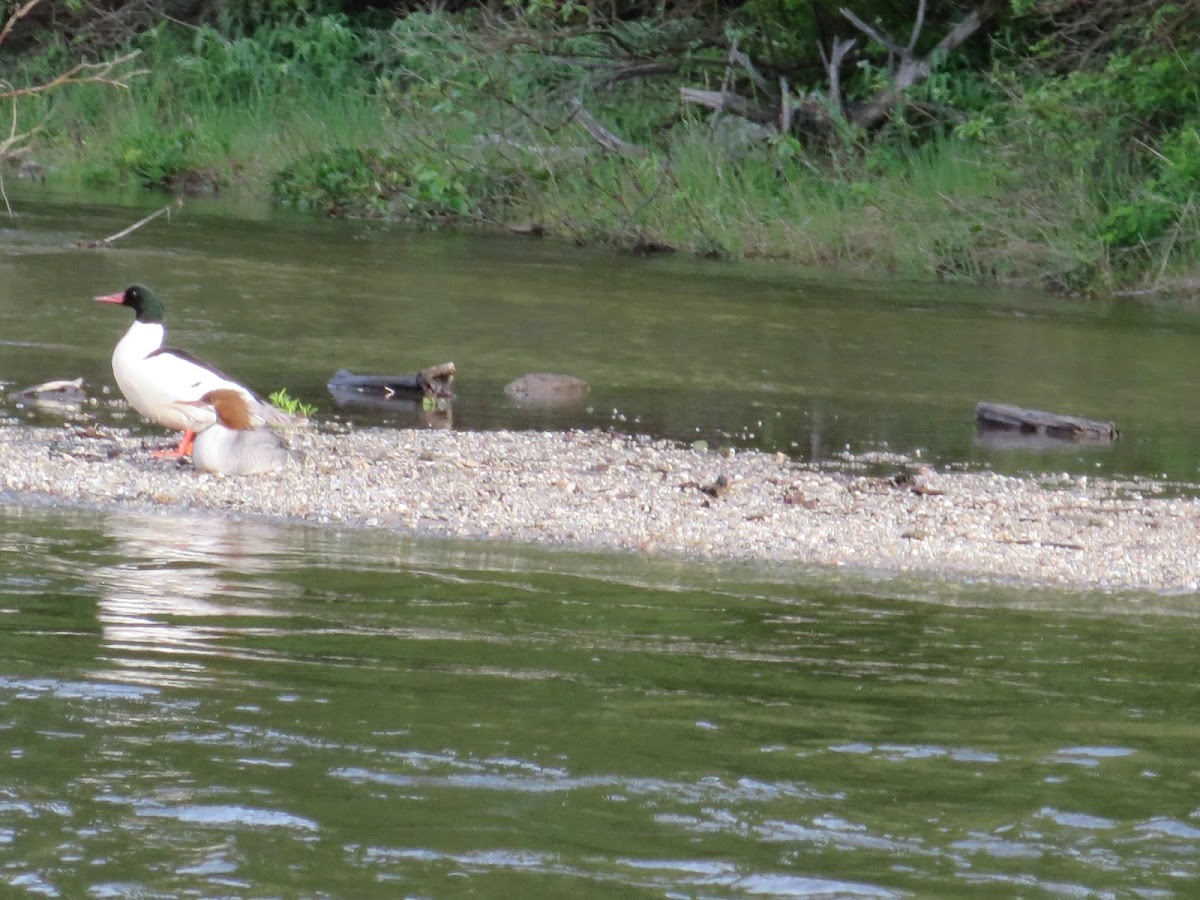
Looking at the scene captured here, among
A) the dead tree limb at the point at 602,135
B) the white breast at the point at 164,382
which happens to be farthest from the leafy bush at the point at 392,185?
the white breast at the point at 164,382

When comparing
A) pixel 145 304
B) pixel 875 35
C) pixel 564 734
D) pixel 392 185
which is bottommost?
pixel 564 734

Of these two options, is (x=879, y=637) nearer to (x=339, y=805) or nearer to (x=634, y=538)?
(x=634, y=538)

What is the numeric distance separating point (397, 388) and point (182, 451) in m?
3.55

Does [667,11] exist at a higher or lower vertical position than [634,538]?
higher

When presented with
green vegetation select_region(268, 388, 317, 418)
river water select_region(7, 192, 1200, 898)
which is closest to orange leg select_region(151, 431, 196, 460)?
green vegetation select_region(268, 388, 317, 418)

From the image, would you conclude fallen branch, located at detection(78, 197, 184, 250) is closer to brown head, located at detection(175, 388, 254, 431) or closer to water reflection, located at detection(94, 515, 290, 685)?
brown head, located at detection(175, 388, 254, 431)

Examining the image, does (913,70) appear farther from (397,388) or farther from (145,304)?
(145,304)

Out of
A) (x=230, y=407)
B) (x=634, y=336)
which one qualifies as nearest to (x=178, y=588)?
(x=230, y=407)

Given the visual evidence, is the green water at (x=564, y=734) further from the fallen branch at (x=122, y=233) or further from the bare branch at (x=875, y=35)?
the bare branch at (x=875, y=35)

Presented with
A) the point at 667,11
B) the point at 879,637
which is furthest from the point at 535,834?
the point at 667,11

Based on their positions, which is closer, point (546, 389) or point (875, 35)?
point (546, 389)

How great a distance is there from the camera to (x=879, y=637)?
696cm

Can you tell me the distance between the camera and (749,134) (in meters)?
25.2

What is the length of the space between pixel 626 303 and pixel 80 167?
12906 mm
